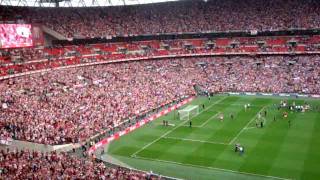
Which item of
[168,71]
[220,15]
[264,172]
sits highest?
[220,15]

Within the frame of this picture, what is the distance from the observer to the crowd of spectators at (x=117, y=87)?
113ft

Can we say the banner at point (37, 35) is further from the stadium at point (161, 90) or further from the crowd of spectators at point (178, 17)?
the crowd of spectators at point (178, 17)

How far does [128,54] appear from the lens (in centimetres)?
6462

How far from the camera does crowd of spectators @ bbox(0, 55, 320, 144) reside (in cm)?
3447

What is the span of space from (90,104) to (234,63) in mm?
30717

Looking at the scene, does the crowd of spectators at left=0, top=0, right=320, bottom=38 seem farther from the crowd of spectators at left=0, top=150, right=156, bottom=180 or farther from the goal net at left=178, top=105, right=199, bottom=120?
the crowd of spectators at left=0, top=150, right=156, bottom=180

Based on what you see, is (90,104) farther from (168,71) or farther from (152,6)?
(152,6)

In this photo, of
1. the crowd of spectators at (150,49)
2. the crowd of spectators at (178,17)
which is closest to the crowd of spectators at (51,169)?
the crowd of spectators at (150,49)

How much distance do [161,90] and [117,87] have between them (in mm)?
6305

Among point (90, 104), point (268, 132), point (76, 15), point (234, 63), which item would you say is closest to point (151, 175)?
point (268, 132)

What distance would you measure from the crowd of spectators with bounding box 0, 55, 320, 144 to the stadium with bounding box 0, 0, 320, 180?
167 millimetres

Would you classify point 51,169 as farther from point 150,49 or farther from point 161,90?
point 150,49

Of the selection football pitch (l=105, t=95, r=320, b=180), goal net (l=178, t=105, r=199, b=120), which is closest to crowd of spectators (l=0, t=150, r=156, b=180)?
football pitch (l=105, t=95, r=320, b=180)

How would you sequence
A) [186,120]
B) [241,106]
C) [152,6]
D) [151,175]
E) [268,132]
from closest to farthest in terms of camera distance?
[151,175] < [268,132] < [186,120] < [241,106] < [152,6]
